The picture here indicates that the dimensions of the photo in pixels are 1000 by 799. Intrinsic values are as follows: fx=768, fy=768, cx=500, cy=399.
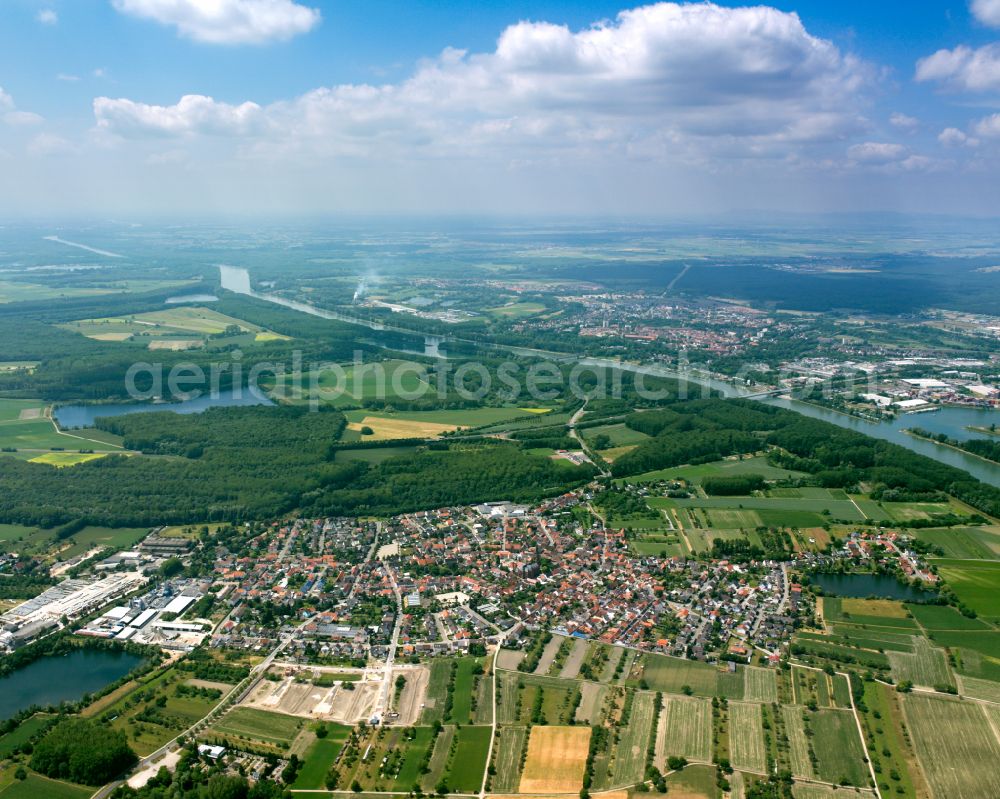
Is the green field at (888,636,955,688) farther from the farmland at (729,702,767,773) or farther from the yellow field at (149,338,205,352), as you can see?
the yellow field at (149,338,205,352)

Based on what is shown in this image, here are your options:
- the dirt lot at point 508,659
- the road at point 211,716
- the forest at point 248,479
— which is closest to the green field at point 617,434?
the forest at point 248,479

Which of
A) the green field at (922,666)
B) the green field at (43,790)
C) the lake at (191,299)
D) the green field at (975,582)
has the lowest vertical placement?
the green field at (43,790)

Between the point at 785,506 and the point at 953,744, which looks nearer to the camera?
the point at 953,744

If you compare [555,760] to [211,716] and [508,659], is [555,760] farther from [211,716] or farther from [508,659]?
[211,716]

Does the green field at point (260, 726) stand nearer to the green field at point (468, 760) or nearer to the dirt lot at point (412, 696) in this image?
the dirt lot at point (412, 696)

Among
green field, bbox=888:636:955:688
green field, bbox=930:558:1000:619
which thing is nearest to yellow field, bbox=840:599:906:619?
green field, bbox=888:636:955:688

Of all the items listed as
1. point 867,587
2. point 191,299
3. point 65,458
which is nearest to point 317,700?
point 867,587
